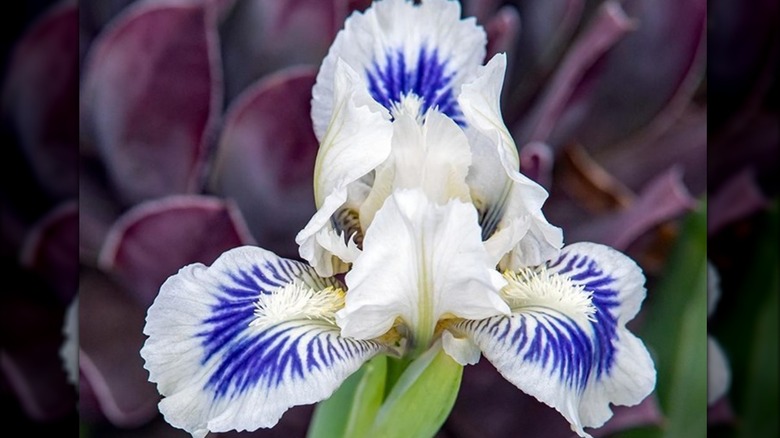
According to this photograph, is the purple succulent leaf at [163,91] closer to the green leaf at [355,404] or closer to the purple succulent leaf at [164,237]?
the purple succulent leaf at [164,237]

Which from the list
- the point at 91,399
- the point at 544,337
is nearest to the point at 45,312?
the point at 91,399

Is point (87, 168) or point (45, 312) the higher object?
point (87, 168)

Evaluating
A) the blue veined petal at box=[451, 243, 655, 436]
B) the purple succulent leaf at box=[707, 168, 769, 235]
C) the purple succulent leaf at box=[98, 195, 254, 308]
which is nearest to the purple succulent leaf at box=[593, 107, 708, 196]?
the blue veined petal at box=[451, 243, 655, 436]

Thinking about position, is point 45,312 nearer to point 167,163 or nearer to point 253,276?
point 167,163

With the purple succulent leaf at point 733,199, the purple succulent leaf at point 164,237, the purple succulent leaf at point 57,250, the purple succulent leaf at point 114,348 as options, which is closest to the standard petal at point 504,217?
the purple succulent leaf at point 164,237

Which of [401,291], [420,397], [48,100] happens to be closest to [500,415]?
[420,397]

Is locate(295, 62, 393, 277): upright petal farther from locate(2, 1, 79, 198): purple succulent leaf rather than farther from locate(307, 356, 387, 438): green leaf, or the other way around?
locate(2, 1, 79, 198): purple succulent leaf

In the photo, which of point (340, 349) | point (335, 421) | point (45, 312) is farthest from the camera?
point (45, 312)
